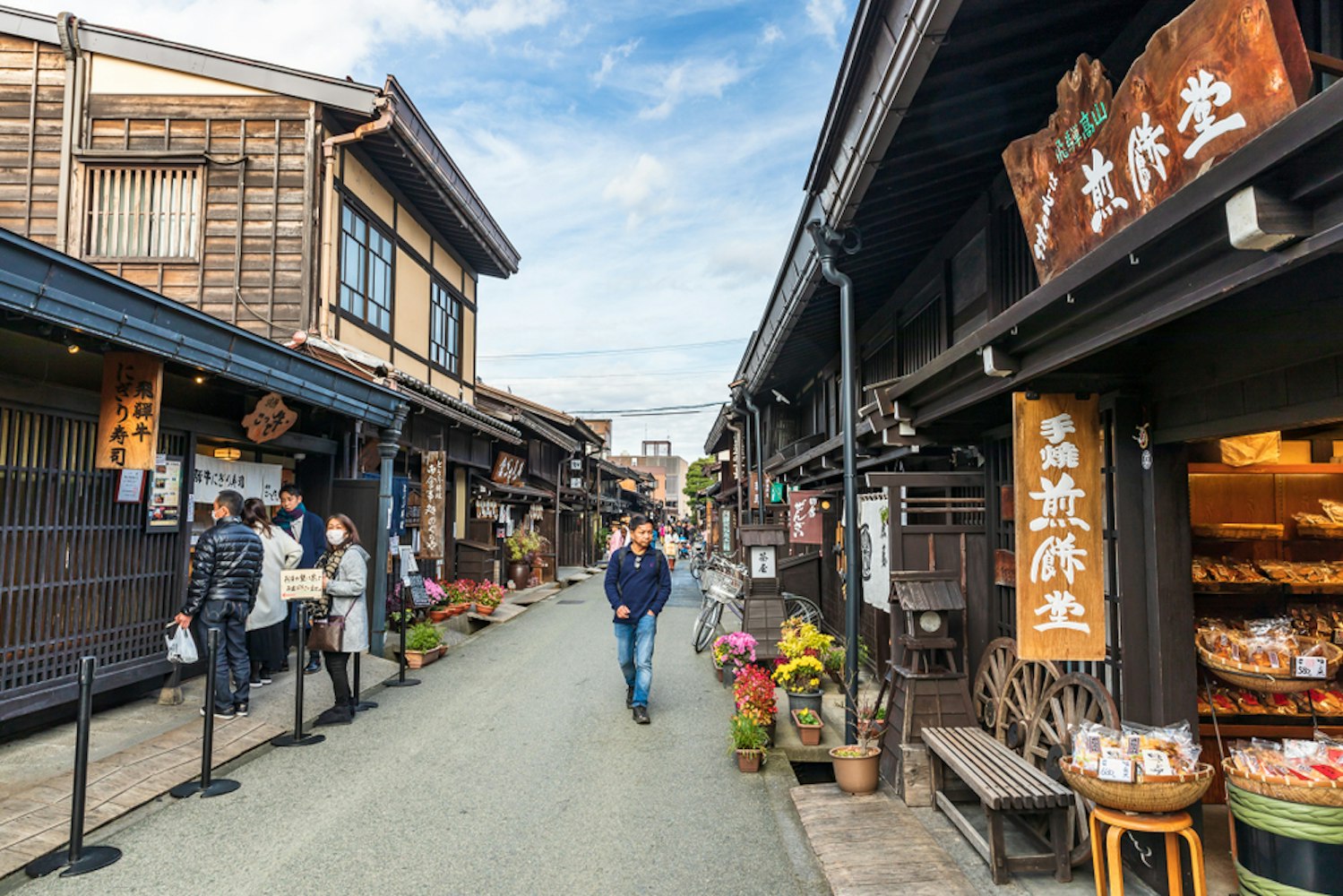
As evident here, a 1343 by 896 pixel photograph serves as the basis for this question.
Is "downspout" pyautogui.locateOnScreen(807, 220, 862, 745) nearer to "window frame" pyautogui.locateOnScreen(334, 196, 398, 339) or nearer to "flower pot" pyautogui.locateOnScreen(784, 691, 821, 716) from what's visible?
"flower pot" pyautogui.locateOnScreen(784, 691, 821, 716)

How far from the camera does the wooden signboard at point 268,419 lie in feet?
31.5

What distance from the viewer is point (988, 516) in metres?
7.09

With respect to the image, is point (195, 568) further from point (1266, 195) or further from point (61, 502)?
point (1266, 195)

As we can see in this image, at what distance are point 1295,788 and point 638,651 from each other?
6383mm

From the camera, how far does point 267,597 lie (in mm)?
9484

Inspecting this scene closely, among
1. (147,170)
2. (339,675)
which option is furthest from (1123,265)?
(147,170)

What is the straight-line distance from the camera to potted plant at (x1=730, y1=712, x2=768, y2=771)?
7.14 meters

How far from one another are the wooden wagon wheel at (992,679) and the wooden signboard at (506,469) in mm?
16307

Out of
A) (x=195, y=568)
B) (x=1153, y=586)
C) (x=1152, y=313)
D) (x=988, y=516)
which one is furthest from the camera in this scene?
(x=195, y=568)

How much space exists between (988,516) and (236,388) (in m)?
8.74

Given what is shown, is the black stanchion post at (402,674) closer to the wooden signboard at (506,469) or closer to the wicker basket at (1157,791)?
the wicker basket at (1157,791)

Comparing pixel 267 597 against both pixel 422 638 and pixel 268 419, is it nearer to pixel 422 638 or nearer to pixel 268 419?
pixel 268 419

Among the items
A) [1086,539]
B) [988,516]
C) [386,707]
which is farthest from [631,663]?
[1086,539]

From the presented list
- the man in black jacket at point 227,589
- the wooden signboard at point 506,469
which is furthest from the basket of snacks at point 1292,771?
the wooden signboard at point 506,469
